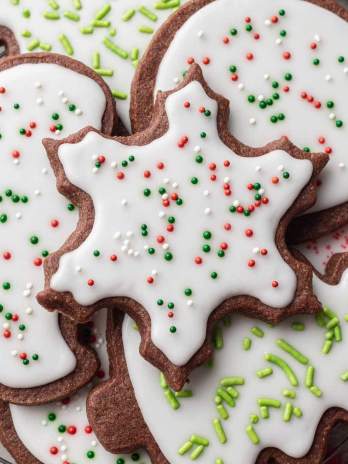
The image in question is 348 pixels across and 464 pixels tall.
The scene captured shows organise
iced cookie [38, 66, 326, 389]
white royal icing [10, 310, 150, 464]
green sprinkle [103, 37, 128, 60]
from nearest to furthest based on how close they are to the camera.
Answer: iced cookie [38, 66, 326, 389] < white royal icing [10, 310, 150, 464] < green sprinkle [103, 37, 128, 60]

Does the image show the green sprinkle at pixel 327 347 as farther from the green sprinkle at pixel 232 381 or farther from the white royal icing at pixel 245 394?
the green sprinkle at pixel 232 381

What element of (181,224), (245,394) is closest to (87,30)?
(181,224)

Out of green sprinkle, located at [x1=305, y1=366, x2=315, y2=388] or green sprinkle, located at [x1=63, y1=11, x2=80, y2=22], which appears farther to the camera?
green sprinkle, located at [x1=63, y1=11, x2=80, y2=22]

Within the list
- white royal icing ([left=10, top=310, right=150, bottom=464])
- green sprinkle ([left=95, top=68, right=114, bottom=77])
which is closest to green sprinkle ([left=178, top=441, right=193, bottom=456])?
white royal icing ([left=10, top=310, right=150, bottom=464])

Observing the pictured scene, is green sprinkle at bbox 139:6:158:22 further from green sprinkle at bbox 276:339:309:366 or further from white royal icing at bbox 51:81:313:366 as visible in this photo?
green sprinkle at bbox 276:339:309:366

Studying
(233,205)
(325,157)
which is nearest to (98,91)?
(233,205)
